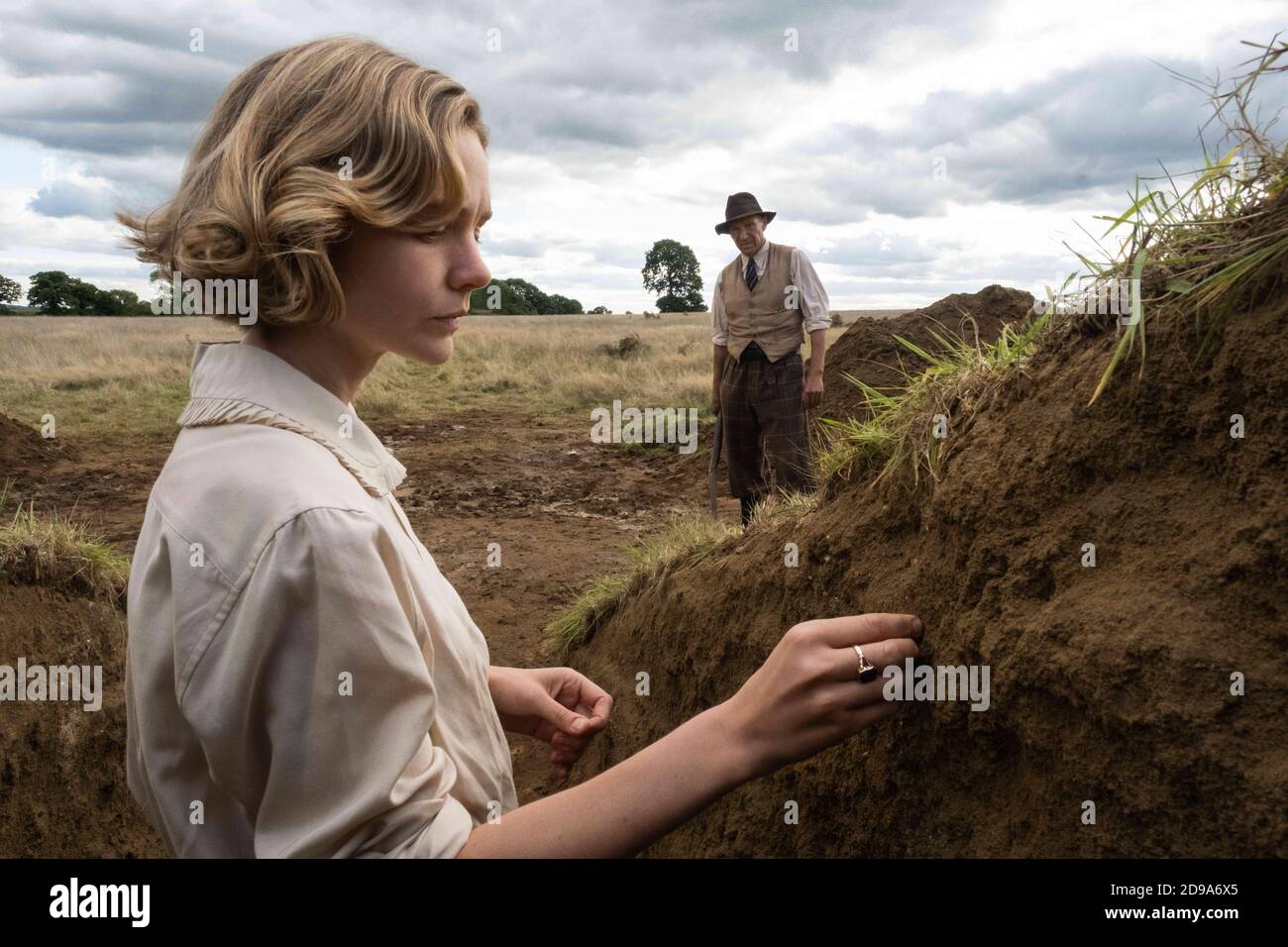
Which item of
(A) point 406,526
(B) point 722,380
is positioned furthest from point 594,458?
(A) point 406,526

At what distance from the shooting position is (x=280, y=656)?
46.1 inches

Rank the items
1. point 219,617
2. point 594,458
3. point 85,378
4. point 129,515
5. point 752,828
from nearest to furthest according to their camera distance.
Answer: point 219,617, point 752,828, point 129,515, point 594,458, point 85,378

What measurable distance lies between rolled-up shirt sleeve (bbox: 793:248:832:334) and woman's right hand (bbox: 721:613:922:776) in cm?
611

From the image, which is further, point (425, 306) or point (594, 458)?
point (594, 458)

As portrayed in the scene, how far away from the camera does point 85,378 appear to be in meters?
19.4

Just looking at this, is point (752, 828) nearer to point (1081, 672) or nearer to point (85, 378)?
point (1081, 672)

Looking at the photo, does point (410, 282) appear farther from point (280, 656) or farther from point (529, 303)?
point (529, 303)

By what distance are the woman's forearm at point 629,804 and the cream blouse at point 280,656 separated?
0.08m

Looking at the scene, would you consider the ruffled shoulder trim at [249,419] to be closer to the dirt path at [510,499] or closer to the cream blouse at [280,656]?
the cream blouse at [280,656]

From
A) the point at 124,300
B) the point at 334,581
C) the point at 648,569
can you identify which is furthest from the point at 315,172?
the point at 124,300

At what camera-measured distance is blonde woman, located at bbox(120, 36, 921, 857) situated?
1169 millimetres

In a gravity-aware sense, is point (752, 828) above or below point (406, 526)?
below

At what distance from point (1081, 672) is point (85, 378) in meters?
21.7

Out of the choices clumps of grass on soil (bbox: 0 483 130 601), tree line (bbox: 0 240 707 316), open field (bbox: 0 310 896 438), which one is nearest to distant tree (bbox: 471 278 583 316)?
tree line (bbox: 0 240 707 316)
